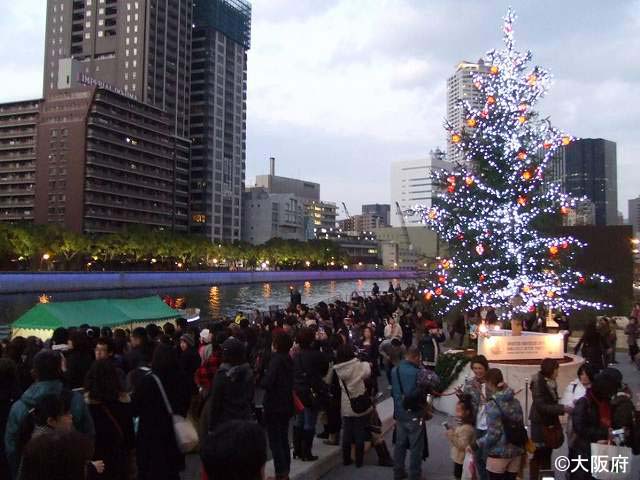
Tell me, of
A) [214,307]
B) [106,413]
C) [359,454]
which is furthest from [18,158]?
[106,413]

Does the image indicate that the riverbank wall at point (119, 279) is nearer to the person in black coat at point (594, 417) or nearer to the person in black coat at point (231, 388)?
the person in black coat at point (594, 417)

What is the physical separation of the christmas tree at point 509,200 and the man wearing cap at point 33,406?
47.5 ft

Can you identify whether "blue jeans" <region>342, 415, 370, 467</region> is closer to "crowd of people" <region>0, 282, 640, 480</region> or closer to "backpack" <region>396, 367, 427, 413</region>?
"crowd of people" <region>0, 282, 640, 480</region>

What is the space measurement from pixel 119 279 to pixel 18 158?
42663mm

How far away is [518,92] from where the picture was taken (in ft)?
58.5

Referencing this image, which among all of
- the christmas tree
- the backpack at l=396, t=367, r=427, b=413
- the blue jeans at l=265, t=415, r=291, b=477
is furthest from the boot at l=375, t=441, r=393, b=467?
the christmas tree

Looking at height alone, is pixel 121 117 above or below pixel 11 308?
above

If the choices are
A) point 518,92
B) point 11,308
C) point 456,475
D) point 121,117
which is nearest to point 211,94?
point 121,117

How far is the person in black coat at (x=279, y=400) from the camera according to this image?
6.64m

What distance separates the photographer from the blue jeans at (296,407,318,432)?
7.52 m

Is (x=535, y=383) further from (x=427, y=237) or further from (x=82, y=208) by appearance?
(x=427, y=237)

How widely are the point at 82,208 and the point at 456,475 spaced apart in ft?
314

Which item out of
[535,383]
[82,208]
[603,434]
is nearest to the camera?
[603,434]

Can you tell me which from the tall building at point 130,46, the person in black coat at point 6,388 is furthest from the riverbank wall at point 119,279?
the tall building at point 130,46
